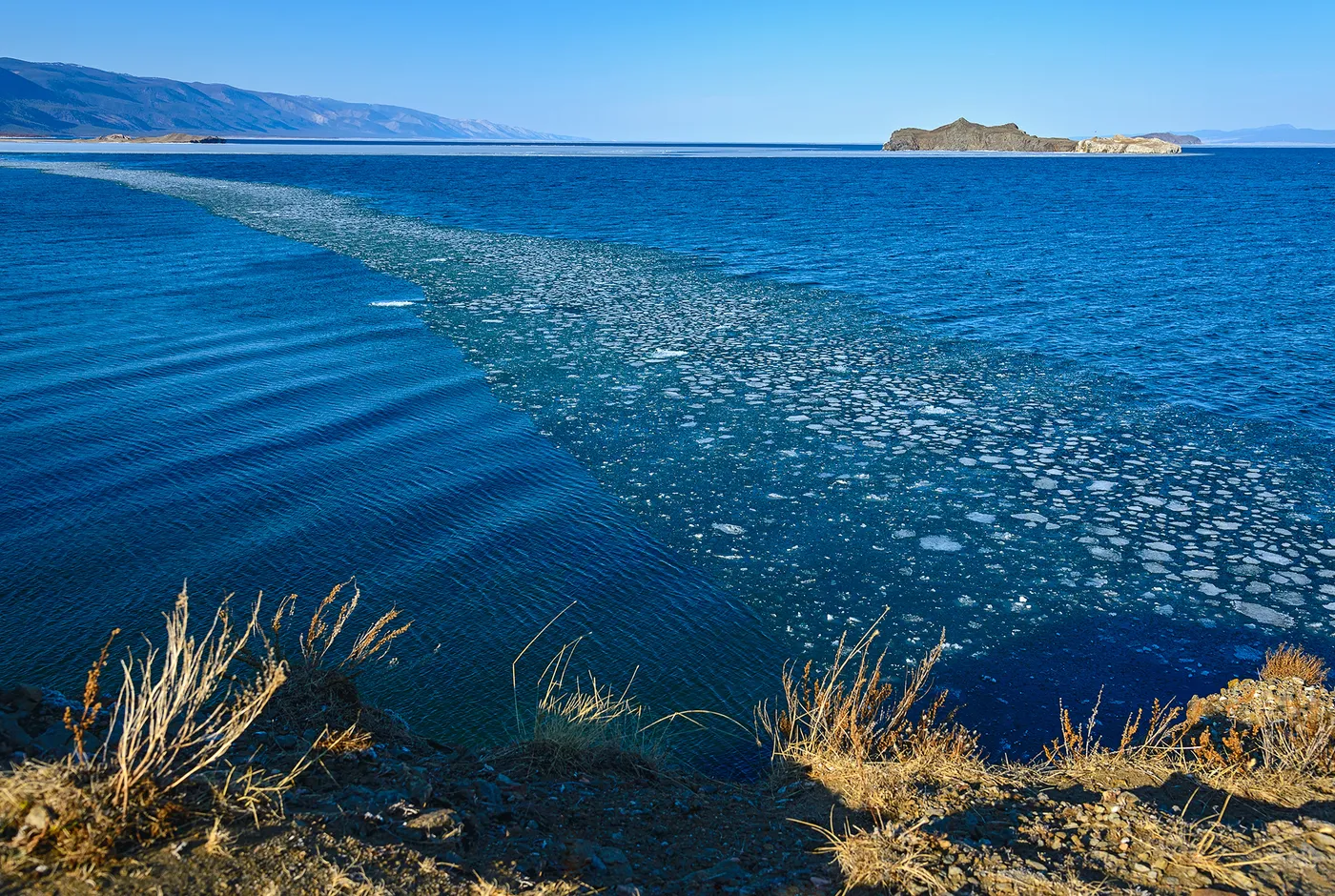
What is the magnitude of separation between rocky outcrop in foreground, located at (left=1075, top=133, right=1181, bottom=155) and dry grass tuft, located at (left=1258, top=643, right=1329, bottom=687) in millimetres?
177348

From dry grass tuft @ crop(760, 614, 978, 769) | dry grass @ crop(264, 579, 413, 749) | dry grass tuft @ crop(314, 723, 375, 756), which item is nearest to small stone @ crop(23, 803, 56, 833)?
dry grass tuft @ crop(314, 723, 375, 756)

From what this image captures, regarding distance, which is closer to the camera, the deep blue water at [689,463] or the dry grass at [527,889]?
the dry grass at [527,889]

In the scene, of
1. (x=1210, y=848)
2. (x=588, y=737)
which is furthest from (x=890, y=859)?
(x=588, y=737)

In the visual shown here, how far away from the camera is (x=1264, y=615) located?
656 centimetres

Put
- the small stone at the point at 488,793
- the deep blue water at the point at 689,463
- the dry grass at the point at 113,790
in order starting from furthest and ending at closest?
the deep blue water at the point at 689,463
the small stone at the point at 488,793
the dry grass at the point at 113,790

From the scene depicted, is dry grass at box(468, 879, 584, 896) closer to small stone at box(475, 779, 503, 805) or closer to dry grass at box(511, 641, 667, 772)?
small stone at box(475, 779, 503, 805)

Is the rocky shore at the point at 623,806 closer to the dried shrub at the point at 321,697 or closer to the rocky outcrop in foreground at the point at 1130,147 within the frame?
the dried shrub at the point at 321,697

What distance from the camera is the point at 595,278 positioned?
2105 cm

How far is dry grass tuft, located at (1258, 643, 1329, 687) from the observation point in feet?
17.9

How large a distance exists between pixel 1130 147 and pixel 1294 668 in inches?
7166

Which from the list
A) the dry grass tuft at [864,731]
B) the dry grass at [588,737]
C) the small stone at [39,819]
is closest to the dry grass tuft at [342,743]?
the dry grass at [588,737]

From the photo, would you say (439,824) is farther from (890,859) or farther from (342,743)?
(890,859)

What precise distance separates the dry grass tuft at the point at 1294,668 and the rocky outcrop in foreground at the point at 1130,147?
177 m

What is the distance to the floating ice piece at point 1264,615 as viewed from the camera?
6457 millimetres
